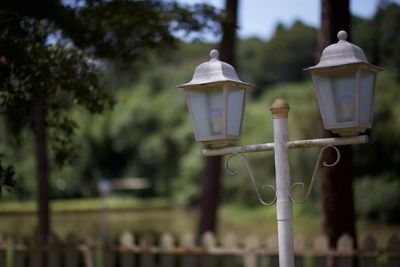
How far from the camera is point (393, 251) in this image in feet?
20.5

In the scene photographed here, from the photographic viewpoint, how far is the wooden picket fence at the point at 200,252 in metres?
6.35

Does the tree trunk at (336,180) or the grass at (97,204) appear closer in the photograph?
the tree trunk at (336,180)

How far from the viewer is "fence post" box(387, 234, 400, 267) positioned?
20.4ft

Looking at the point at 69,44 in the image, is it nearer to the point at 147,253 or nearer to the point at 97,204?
the point at 147,253

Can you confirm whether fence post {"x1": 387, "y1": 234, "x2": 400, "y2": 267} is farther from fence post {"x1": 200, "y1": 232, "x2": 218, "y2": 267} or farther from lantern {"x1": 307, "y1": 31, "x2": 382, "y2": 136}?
lantern {"x1": 307, "y1": 31, "x2": 382, "y2": 136}

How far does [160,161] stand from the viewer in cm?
4450

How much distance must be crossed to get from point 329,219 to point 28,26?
3504 millimetres

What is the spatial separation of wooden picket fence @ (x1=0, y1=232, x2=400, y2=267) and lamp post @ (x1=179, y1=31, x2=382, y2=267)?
3396 mm

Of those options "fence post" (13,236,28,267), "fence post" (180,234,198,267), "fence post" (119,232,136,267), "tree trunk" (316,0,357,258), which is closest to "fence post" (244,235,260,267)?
"fence post" (180,234,198,267)

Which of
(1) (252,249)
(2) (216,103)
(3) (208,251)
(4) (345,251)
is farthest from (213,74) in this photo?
(3) (208,251)

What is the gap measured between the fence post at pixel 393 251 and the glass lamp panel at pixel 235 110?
139 inches

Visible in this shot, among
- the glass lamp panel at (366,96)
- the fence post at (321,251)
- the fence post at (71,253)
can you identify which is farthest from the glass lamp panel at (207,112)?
the fence post at (71,253)

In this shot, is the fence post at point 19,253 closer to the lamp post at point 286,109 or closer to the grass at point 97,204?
the lamp post at point 286,109

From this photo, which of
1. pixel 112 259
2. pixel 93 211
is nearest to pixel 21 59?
pixel 112 259
